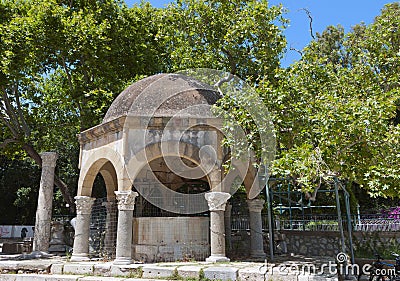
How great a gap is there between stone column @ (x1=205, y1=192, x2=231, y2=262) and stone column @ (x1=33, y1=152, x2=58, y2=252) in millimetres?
6544

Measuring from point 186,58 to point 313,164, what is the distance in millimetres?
7918

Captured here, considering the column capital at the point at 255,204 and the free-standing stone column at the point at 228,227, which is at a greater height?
the column capital at the point at 255,204

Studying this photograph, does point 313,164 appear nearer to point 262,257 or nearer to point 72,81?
point 262,257

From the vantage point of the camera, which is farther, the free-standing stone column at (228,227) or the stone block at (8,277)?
the free-standing stone column at (228,227)

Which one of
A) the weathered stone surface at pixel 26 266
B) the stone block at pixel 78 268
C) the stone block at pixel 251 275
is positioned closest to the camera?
the stone block at pixel 251 275

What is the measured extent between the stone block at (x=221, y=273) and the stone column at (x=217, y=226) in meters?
1.40

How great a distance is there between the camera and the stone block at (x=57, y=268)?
9.20 m

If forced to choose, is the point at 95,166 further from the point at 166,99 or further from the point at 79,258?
the point at 166,99

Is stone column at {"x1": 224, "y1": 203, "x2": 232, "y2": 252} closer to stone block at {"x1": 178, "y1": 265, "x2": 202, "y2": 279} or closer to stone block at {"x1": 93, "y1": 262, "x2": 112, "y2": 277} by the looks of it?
stone block at {"x1": 178, "y1": 265, "x2": 202, "y2": 279}

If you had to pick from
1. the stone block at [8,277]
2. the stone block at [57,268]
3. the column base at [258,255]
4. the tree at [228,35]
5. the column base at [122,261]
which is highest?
the tree at [228,35]

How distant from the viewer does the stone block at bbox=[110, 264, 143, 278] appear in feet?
27.6

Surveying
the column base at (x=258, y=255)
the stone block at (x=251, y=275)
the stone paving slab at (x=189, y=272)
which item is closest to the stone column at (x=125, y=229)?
the stone paving slab at (x=189, y=272)

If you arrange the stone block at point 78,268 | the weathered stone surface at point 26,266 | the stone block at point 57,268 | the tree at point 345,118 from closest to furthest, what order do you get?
the tree at point 345,118
the stone block at point 78,268
the stone block at point 57,268
the weathered stone surface at point 26,266

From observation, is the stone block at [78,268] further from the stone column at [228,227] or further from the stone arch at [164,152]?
the stone column at [228,227]
